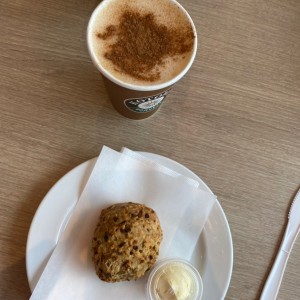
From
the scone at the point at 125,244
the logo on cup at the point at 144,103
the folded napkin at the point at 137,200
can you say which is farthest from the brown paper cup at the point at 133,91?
the scone at the point at 125,244

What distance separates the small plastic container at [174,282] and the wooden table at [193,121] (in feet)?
0.36

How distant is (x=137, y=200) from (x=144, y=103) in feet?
0.69

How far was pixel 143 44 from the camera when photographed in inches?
31.2

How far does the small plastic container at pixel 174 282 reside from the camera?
2.60 ft

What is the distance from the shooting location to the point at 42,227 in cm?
81

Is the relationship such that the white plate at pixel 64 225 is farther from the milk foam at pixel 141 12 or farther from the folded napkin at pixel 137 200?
the milk foam at pixel 141 12

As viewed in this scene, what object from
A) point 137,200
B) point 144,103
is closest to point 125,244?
point 137,200

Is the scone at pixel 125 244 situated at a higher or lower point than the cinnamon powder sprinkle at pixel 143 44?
lower

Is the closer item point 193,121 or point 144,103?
point 144,103

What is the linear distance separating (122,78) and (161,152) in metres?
0.23

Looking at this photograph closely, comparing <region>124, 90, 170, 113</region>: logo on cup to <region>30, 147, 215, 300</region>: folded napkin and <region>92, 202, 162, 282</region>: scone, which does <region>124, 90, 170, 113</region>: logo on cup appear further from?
<region>92, 202, 162, 282</region>: scone

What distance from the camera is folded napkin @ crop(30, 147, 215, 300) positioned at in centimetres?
82

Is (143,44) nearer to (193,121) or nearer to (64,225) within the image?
(193,121)

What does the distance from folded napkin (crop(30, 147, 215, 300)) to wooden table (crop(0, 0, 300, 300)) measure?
2.9 inches
